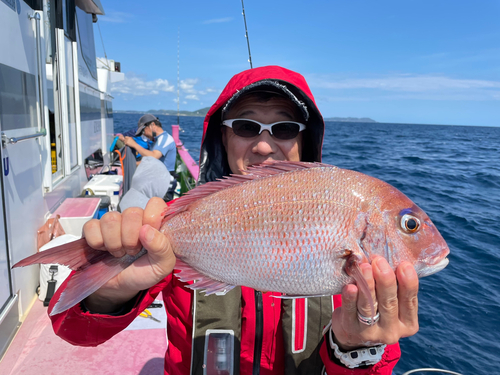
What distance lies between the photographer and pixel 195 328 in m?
1.66

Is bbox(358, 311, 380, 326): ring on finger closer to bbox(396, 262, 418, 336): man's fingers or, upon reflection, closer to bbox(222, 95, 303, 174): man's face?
bbox(396, 262, 418, 336): man's fingers

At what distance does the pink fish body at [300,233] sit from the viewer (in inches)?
53.0

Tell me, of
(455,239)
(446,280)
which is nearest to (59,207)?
(446,280)

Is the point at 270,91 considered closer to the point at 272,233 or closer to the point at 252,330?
the point at 272,233

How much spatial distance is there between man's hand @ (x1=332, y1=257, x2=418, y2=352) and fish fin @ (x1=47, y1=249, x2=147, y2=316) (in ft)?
2.89

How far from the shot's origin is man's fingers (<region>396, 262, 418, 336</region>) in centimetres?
128

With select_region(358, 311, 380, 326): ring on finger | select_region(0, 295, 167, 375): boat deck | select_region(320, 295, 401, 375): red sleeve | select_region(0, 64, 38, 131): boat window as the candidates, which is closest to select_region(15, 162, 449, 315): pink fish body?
select_region(358, 311, 380, 326): ring on finger

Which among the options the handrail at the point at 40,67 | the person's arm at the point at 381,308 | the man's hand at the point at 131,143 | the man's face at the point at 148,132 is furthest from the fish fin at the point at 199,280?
the man's face at the point at 148,132

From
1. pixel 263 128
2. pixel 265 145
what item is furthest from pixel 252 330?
pixel 263 128

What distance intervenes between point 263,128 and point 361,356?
1.25m

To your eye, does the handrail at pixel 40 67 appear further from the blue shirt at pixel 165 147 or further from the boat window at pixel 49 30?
the blue shirt at pixel 165 147

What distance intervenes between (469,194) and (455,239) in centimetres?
486

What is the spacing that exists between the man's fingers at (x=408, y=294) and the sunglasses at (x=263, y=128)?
99 centimetres

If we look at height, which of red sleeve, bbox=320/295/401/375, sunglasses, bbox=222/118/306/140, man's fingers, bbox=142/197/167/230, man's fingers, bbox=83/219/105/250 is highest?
sunglasses, bbox=222/118/306/140
